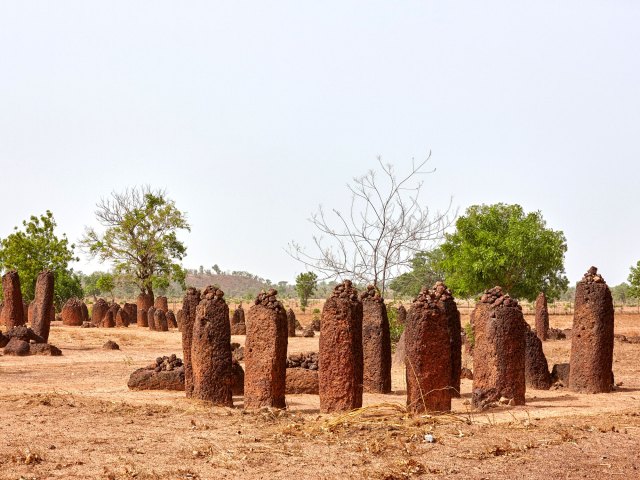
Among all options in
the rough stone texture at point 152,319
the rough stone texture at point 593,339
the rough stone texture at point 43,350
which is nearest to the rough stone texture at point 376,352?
the rough stone texture at point 593,339

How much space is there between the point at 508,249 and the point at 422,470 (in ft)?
101

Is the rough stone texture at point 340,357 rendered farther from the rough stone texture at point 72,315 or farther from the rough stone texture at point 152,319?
the rough stone texture at point 72,315

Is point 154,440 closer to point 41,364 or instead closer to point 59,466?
point 59,466

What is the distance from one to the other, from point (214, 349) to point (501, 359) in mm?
4137

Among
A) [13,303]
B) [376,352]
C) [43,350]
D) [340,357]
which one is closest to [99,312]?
[13,303]

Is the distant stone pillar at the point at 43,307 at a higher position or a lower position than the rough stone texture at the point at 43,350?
higher

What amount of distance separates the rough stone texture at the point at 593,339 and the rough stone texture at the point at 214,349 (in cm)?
593

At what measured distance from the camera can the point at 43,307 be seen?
2527cm

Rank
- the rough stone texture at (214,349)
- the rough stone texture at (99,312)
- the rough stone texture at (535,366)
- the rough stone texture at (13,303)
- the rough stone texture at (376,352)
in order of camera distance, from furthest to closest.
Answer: the rough stone texture at (99,312) < the rough stone texture at (13,303) < the rough stone texture at (535,366) < the rough stone texture at (376,352) < the rough stone texture at (214,349)

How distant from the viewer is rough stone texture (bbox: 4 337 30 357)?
2153 centimetres

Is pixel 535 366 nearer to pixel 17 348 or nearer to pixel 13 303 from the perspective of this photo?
pixel 17 348

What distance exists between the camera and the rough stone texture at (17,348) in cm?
2153

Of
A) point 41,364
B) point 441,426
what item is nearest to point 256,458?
A: point 441,426

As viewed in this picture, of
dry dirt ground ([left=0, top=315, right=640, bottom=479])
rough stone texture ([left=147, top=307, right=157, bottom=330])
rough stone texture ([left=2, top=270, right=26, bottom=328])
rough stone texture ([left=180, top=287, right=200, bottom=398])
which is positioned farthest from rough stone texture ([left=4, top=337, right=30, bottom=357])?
rough stone texture ([left=147, top=307, right=157, bottom=330])
